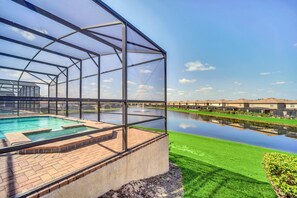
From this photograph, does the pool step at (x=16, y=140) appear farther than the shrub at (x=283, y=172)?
No

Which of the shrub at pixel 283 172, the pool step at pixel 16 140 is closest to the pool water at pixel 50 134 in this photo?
the pool step at pixel 16 140

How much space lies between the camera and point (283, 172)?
343 cm

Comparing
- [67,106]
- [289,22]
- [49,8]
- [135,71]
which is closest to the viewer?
[49,8]

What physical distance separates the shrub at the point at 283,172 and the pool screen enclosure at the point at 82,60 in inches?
115

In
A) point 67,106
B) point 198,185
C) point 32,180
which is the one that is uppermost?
point 67,106

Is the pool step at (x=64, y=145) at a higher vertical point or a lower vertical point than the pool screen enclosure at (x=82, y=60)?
lower

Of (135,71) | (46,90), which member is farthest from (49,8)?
(46,90)

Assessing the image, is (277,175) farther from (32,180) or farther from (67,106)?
(67,106)

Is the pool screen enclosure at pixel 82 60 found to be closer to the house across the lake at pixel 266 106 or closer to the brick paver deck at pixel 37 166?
the brick paver deck at pixel 37 166

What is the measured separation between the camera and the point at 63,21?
3465 mm

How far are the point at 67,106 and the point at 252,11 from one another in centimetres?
1326

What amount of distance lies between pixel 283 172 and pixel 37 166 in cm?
528

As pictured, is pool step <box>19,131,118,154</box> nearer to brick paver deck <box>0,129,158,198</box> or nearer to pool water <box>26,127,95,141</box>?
brick paver deck <box>0,129,158,198</box>

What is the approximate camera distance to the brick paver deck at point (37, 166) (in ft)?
5.64
